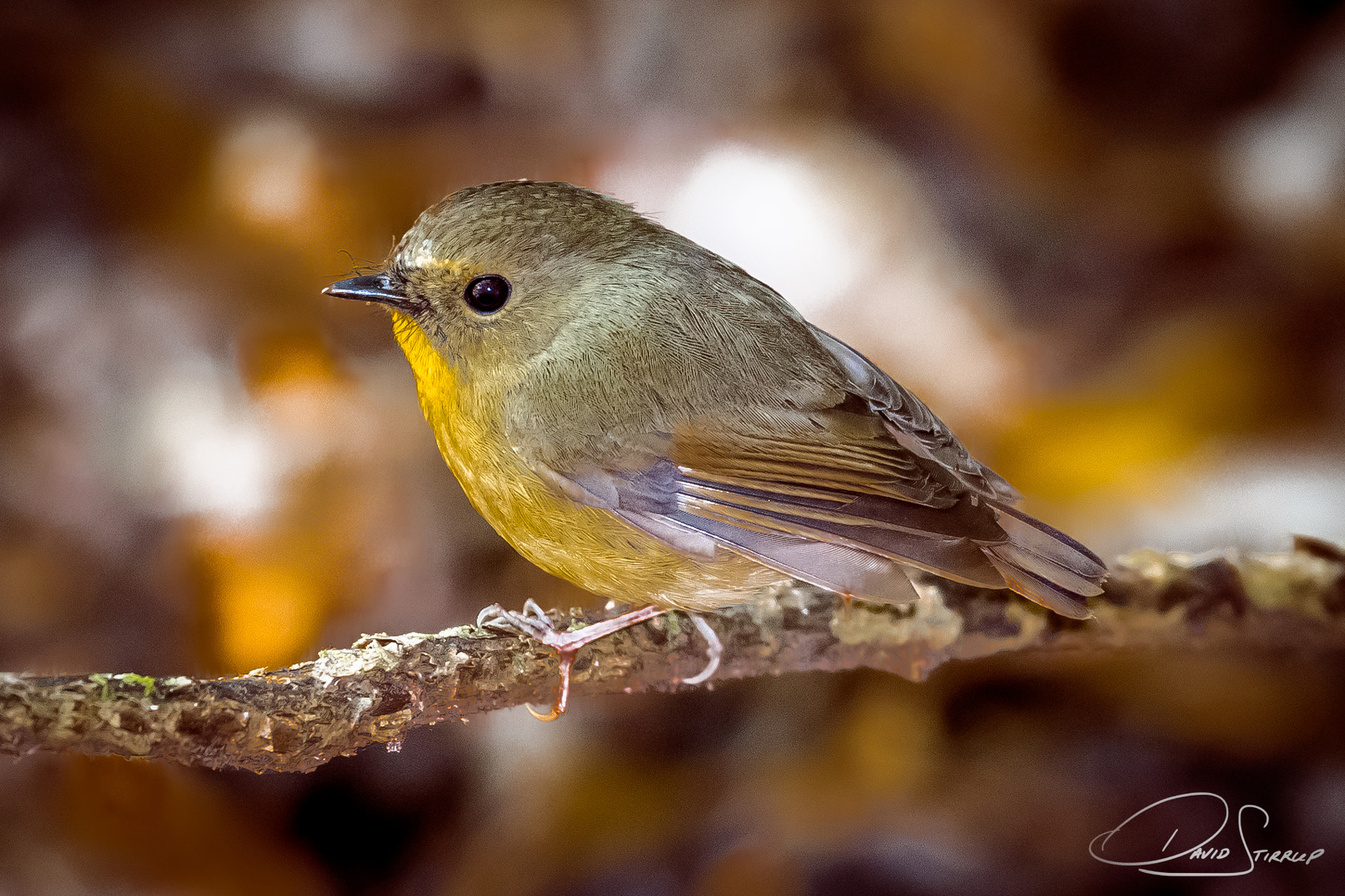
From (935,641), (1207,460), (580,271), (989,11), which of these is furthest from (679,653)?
(989,11)

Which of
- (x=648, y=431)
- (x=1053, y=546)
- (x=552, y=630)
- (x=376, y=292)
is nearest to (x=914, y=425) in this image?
(x=1053, y=546)

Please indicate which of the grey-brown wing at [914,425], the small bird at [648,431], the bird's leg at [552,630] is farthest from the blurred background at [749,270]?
the grey-brown wing at [914,425]

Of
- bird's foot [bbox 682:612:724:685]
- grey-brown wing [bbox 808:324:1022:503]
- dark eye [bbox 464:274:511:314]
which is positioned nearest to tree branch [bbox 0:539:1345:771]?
bird's foot [bbox 682:612:724:685]

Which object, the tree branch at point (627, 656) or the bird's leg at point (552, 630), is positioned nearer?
the tree branch at point (627, 656)

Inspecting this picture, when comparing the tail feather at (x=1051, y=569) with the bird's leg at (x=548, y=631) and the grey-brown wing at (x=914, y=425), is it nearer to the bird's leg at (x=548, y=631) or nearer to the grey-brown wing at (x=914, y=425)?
the grey-brown wing at (x=914, y=425)

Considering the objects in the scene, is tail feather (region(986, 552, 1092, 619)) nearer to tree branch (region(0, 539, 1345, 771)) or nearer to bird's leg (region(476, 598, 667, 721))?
tree branch (region(0, 539, 1345, 771))

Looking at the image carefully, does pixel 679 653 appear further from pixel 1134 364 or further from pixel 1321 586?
pixel 1134 364
